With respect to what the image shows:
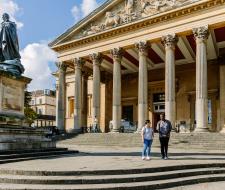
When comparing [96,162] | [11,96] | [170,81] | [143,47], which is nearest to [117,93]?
[143,47]

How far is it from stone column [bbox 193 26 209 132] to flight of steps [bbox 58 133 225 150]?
68.8 inches

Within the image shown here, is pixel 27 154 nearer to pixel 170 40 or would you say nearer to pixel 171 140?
pixel 171 140

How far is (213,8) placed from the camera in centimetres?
2397

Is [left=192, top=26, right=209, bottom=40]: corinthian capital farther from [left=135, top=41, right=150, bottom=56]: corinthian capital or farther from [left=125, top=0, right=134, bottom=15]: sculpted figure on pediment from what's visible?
[left=125, top=0, right=134, bottom=15]: sculpted figure on pediment

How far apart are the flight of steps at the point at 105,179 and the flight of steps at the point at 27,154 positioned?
2.12m

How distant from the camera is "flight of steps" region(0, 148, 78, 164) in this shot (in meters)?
10.9

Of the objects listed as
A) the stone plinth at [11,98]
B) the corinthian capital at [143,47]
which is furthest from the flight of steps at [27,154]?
the corinthian capital at [143,47]

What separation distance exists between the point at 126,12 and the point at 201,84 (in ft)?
31.2

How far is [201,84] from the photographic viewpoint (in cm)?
2386

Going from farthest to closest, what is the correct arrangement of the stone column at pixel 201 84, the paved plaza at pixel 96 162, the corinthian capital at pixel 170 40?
the corinthian capital at pixel 170 40 → the stone column at pixel 201 84 → the paved plaza at pixel 96 162

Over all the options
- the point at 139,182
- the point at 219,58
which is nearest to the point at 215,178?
the point at 139,182

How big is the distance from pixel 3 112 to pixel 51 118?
5235 centimetres

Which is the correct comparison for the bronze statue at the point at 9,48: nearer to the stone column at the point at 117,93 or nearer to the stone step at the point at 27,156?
the stone step at the point at 27,156

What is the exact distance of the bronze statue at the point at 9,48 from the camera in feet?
41.5
